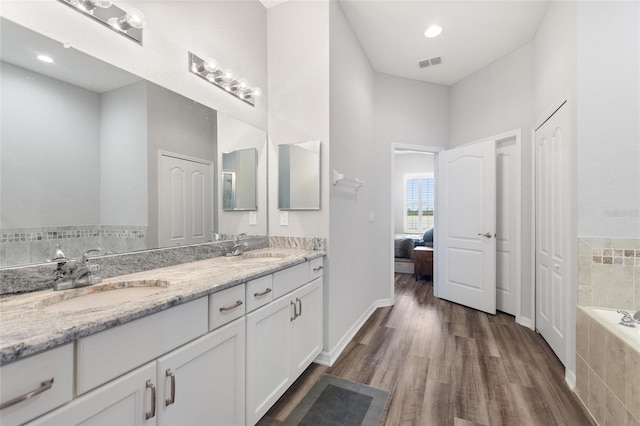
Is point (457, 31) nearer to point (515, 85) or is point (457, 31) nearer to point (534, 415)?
point (515, 85)

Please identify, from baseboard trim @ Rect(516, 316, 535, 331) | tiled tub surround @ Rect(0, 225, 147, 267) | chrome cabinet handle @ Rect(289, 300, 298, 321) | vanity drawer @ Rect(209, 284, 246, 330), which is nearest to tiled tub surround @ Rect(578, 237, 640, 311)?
baseboard trim @ Rect(516, 316, 535, 331)

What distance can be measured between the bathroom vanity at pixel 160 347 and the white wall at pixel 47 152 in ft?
1.18

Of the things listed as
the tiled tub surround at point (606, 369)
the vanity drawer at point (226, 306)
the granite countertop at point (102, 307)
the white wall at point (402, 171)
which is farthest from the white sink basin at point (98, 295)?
the white wall at point (402, 171)

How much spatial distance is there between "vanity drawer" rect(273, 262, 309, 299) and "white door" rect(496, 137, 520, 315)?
253 cm

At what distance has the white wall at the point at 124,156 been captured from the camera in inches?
53.8

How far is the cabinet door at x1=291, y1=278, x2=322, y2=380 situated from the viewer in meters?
1.80

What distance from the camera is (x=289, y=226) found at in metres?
2.35

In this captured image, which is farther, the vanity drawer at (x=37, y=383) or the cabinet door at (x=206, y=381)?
the cabinet door at (x=206, y=381)

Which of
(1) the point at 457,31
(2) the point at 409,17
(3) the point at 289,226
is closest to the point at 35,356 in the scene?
(3) the point at 289,226

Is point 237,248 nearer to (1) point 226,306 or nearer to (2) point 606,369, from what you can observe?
(1) point 226,306

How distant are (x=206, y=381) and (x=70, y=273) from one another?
74 centimetres

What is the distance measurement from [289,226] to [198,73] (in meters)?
1.30

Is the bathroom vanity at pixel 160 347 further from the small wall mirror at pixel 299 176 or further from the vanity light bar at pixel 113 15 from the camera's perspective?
the vanity light bar at pixel 113 15

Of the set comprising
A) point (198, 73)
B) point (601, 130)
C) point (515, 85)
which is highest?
point (515, 85)
